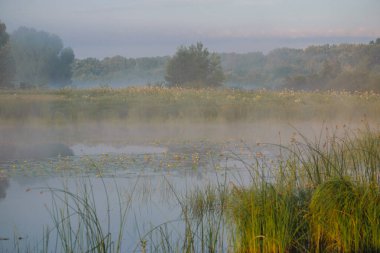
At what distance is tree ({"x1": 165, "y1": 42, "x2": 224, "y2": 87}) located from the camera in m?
14.4

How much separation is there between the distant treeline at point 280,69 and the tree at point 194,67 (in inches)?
12.1

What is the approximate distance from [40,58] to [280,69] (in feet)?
16.8

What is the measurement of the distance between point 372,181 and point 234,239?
0.79 m

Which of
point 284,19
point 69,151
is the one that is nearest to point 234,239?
point 69,151

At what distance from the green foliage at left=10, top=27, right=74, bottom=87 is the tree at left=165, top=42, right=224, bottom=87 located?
2.19 meters

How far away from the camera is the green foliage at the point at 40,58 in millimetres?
14070

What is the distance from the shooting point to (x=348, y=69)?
46.6 feet

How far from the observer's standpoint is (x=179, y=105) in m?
12.9

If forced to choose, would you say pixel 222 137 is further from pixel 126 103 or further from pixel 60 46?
pixel 60 46

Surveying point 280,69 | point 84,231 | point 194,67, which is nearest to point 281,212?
point 84,231

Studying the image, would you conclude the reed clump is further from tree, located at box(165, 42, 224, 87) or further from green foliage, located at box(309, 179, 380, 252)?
tree, located at box(165, 42, 224, 87)

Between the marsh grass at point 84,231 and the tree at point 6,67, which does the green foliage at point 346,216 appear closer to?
the marsh grass at point 84,231

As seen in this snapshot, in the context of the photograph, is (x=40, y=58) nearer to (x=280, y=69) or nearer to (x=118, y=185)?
(x=280, y=69)

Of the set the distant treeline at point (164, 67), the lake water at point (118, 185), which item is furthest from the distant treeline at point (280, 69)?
the lake water at point (118, 185)
